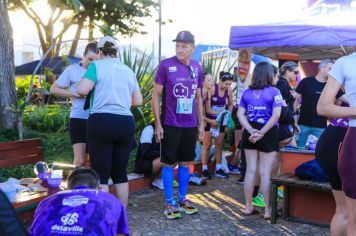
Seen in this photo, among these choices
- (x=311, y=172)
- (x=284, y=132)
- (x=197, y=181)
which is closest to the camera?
(x=311, y=172)

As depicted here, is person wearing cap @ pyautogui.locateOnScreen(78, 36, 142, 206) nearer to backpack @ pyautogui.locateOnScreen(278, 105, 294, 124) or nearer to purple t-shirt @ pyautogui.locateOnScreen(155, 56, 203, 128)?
purple t-shirt @ pyautogui.locateOnScreen(155, 56, 203, 128)

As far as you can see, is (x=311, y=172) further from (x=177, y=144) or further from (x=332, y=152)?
(x=332, y=152)

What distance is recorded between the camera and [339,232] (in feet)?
10.8

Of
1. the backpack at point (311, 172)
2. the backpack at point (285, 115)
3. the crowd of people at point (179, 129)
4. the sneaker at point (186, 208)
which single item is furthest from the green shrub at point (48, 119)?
the backpack at point (311, 172)

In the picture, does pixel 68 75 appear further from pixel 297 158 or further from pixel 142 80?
pixel 142 80

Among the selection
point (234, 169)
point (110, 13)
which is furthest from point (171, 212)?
point (110, 13)

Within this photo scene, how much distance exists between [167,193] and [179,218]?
11.6 inches

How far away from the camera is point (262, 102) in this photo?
4.98 metres

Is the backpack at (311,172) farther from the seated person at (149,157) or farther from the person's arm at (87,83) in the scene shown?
the person's arm at (87,83)

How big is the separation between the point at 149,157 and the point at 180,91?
1614mm

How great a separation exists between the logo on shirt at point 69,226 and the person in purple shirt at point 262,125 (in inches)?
115

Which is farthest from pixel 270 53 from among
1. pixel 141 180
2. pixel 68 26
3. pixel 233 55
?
pixel 68 26

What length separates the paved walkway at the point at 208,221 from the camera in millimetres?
4642

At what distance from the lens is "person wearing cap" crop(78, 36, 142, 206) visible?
4133 mm
